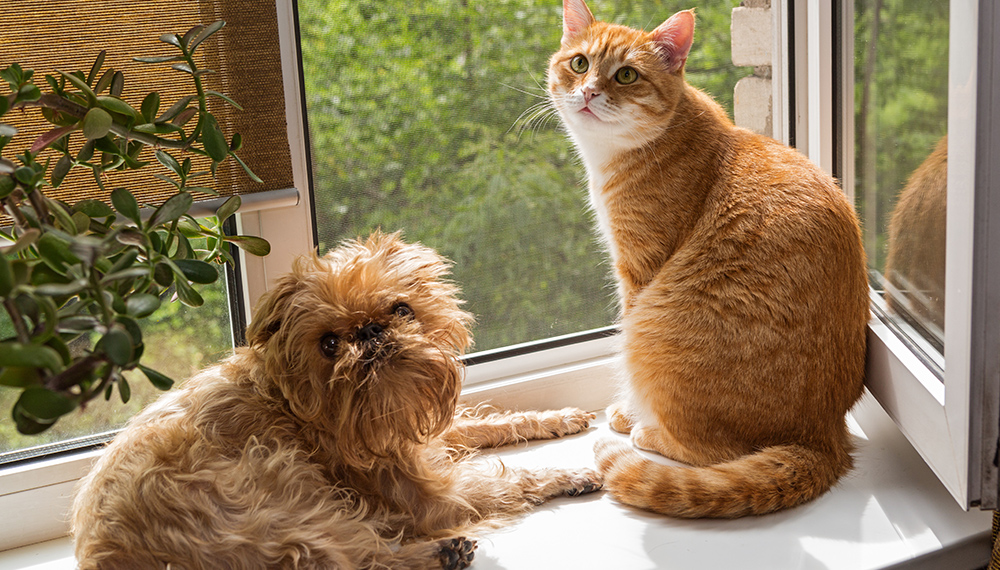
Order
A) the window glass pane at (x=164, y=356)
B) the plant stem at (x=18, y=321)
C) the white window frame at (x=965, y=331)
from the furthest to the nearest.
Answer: the window glass pane at (x=164, y=356), the white window frame at (x=965, y=331), the plant stem at (x=18, y=321)

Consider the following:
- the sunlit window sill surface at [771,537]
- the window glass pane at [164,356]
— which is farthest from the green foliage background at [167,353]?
the sunlit window sill surface at [771,537]

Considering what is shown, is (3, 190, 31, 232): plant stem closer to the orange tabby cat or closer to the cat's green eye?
the orange tabby cat

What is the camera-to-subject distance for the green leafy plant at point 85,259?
591 millimetres

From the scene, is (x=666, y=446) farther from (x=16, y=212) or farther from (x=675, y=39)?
(x=16, y=212)

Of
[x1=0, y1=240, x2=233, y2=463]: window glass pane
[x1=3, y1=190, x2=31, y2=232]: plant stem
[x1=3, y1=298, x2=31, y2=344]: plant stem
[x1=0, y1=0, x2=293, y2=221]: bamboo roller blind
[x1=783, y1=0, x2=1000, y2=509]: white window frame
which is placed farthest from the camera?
[x1=0, y1=240, x2=233, y2=463]: window glass pane

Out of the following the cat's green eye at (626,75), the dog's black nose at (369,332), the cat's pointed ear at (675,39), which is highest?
the cat's pointed ear at (675,39)

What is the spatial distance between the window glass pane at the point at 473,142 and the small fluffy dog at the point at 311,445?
409mm

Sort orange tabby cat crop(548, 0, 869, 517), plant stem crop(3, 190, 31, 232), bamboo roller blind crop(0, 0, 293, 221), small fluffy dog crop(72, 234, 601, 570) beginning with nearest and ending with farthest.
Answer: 1. plant stem crop(3, 190, 31, 232)
2. small fluffy dog crop(72, 234, 601, 570)
3. bamboo roller blind crop(0, 0, 293, 221)
4. orange tabby cat crop(548, 0, 869, 517)

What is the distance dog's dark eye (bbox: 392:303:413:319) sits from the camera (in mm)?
1106

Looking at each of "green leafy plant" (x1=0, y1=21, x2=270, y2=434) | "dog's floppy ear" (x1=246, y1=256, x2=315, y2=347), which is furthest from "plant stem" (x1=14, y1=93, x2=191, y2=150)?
"dog's floppy ear" (x1=246, y1=256, x2=315, y2=347)

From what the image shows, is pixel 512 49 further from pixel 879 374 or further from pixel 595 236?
pixel 879 374

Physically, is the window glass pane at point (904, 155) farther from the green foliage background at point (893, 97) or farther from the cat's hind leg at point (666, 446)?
the cat's hind leg at point (666, 446)

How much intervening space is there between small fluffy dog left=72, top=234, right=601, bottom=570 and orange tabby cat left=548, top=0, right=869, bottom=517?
1.23 feet

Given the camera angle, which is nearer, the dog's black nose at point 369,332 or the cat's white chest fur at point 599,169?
the dog's black nose at point 369,332
